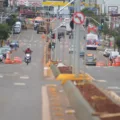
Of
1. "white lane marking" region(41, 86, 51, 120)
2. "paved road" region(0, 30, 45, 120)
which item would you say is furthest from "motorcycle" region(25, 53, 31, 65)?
"white lane marking" region(41, 86, 51, 120)

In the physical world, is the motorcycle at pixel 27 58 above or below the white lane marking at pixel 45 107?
below

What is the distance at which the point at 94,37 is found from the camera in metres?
85.0

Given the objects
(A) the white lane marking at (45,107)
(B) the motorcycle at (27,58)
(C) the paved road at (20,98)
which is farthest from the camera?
(B) the motorcycle at (27,58)

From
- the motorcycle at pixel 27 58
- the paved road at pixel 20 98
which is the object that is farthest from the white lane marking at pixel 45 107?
the motorcycle at pixel 27 58

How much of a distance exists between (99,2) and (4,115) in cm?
14302

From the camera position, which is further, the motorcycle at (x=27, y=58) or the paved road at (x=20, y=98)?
the motorcycle at (x=27, y=58)

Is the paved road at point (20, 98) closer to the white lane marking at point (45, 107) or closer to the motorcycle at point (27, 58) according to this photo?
the white lane marking at point (45, 107)

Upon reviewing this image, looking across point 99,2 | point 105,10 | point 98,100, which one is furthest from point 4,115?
point 99,2

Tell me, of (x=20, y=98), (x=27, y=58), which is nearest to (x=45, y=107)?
(x=20, y=98)

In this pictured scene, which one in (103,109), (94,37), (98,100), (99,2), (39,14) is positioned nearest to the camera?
(103,109)

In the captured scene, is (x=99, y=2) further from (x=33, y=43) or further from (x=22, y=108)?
(x=22, y=108)

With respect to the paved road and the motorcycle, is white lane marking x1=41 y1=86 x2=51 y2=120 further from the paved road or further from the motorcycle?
the motorcycle

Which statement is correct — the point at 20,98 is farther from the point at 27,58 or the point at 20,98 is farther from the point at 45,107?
the point at 27,58

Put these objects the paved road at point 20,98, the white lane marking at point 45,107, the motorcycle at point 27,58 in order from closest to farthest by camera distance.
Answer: the white lane marking at point 45,107
the paved road at point 20,98
the motorcycle at point 27,58
